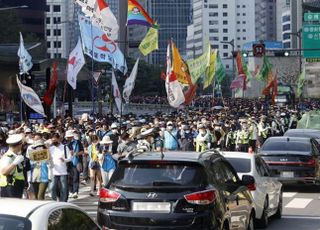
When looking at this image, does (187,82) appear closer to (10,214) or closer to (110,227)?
(110,227)

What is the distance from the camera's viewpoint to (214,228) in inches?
367

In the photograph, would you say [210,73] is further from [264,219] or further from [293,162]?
[264,219]

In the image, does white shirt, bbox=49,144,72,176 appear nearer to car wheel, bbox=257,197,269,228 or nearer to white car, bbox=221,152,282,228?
white car, bbox=221,152,282,228

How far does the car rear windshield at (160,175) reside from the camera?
31.2 ft

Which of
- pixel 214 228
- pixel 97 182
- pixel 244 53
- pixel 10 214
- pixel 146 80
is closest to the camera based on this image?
pixel 10 214

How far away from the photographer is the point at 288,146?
20125 mm

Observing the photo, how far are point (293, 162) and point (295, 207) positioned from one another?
10.3 ft

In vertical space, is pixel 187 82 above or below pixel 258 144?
above

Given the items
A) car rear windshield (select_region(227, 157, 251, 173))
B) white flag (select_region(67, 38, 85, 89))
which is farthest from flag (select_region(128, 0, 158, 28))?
car rear windshield (select_region(227, 157, 251, 173))

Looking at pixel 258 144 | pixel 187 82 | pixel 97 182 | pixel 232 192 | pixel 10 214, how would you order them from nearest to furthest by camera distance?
1. pixel 10 214
2. pixel 232 192
3. pixel 97 182
4. pixel 258 144
5. pixel 187 82

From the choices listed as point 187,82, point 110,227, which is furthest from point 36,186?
point 187,82

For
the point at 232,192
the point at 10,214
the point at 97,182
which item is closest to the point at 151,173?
the point at 232,192

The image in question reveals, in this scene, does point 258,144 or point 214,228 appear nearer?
point 214,228

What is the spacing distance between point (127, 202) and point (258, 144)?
68.4ft
